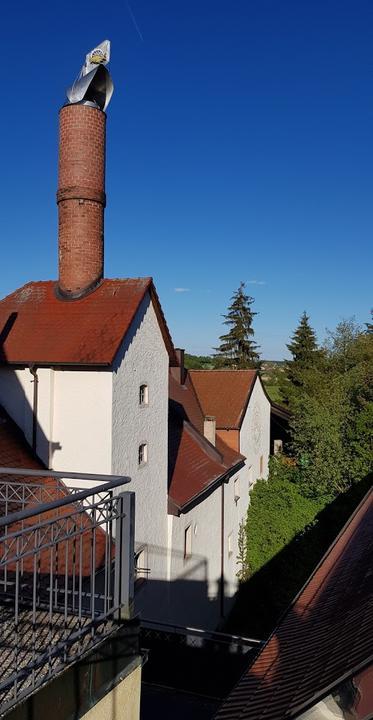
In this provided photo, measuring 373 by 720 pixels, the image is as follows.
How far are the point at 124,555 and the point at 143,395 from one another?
269 inches

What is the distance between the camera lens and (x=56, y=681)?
4.02 meters

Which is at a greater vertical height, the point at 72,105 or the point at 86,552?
the point at 72,105

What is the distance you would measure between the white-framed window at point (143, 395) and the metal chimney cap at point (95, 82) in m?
6.39

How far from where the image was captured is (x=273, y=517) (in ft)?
69.7

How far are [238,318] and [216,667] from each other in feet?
131

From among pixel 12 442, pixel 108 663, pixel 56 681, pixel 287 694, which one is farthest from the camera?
pixel 12 442

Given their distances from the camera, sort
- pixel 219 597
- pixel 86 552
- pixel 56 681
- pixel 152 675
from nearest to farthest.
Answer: pixel 56 681 < pixel 86 552 < pixel 152 675 < pixel 219 597

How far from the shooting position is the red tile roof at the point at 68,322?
10219mm

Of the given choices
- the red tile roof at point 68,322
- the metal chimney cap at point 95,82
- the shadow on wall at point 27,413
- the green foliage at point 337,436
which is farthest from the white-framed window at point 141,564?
the green foliage at point 337,436

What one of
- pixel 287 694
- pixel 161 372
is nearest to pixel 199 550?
pixel 161 372

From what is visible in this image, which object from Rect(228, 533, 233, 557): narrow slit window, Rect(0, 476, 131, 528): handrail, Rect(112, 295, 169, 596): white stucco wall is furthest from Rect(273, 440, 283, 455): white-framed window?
Rect(0, 476, 131, 528): handrail

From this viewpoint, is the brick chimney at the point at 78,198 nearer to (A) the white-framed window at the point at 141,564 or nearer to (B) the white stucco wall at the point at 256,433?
(A) the white-framed window at the point at 141,564

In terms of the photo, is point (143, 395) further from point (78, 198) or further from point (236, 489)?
point (236, 489)

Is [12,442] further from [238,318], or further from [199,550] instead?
[238,318]
